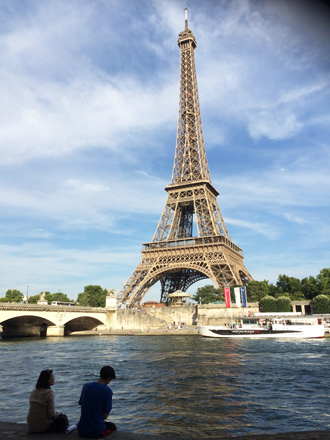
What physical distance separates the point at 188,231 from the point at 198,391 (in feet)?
252

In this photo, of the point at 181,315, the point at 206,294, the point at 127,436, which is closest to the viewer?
the point at 127,436

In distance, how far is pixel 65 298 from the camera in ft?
449

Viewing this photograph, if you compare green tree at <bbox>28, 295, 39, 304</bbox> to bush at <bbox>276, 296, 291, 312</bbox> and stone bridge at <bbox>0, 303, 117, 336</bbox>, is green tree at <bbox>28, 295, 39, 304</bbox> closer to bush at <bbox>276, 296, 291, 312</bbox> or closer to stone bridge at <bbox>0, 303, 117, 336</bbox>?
stone bridge at <bbox>0, 303, 117, 336</bbox>

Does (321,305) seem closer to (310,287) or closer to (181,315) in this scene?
(310,287)

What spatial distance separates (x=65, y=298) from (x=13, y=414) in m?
129

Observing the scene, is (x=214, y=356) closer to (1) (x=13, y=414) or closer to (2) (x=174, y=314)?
(1) (x=13, y=414)

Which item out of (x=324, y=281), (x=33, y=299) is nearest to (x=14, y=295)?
(x=33, y=299)

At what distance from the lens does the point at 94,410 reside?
7.25 metres

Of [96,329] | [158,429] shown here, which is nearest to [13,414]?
[158,429]

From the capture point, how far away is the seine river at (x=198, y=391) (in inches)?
487

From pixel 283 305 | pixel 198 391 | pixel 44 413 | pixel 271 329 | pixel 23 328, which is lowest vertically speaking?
pixel 198 391

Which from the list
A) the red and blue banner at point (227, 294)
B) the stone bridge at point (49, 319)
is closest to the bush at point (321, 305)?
the red and blue banner at point (227, 294)

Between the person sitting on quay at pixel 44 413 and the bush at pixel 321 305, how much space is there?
6462cm

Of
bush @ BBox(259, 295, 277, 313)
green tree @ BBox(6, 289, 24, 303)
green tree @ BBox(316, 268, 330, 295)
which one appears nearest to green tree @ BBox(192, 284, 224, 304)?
bush @ BBox(259, 295, 277, 313)
